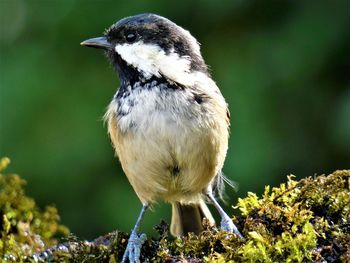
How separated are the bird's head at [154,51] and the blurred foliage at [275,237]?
859 mm

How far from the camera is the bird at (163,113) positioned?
3.40m

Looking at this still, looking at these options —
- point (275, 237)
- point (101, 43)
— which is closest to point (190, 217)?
point (101, 43)

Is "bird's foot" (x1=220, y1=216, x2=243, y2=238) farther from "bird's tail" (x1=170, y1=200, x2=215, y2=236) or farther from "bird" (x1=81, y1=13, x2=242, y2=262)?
"bird's tail" (x1=170, y1=200, x2=215, y2=236)

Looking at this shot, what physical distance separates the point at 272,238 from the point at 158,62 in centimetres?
125

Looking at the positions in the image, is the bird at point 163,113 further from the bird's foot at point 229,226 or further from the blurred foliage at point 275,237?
the blurred foliage at point 275,237

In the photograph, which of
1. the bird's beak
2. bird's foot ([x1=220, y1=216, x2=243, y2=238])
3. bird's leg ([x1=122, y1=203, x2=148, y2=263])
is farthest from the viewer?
the bird's beak

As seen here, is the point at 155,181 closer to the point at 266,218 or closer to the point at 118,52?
the point at 118,52

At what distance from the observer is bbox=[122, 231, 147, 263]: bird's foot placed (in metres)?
2.97

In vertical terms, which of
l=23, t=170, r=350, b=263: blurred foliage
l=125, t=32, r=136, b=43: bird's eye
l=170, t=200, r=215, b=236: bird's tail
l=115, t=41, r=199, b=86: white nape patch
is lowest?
l=23, t=170, r=350, b=263: blurred foliage

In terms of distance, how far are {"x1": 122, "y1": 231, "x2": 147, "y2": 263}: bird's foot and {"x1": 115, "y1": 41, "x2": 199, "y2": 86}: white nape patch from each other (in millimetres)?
822

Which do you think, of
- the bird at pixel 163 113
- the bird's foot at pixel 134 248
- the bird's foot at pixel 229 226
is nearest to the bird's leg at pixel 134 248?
the bird's foot at pixel 134 248

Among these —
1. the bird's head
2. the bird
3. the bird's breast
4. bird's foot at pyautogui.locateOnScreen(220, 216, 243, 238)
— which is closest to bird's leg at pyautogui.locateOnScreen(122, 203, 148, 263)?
→ the bird

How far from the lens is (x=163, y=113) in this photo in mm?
3387

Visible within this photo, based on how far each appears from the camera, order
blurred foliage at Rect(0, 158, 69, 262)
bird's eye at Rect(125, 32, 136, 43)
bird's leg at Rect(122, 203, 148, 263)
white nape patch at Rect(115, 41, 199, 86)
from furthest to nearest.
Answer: bird's eye at Rect(125, 32, 136, 43), white nape patch at Rect(115, 41, 199, 86), blurred foliage at Rect(0, 158, 69, 262), bird's leg at Rect(122, 203, 148, 263)
